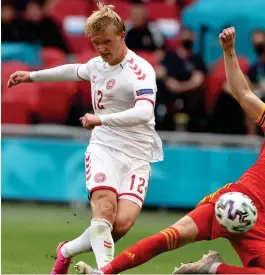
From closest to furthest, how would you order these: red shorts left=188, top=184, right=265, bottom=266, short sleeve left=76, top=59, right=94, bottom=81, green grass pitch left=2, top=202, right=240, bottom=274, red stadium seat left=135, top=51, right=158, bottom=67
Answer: red shorts left=188, top=184, right=265, bottom=266
short sleeve left=76, top=59, right=94, bottom=81
green grass pitch left=2, top=202, right=240, bottom=274
red stadium seat left=135, top=51, right=158, bottom=67

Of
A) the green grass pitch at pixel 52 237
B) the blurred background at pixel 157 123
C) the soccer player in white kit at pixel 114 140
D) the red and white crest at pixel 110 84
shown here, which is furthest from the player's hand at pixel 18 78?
the blurred background at pixel 157 123

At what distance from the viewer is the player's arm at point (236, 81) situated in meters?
9.39

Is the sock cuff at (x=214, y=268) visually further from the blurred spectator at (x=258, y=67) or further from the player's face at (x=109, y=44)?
the blurred spectator at (x=258, y=67)

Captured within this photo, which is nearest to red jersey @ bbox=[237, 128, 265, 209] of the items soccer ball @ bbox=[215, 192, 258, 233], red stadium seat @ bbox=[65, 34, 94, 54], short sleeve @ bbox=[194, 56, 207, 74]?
A: soccer ball @ bbox=[215, 192, 258, 233]

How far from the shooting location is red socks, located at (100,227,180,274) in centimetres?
918

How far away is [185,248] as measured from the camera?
13.0 meters

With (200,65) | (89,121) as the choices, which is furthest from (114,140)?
(200,65)

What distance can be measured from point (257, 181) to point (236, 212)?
57 centimetres

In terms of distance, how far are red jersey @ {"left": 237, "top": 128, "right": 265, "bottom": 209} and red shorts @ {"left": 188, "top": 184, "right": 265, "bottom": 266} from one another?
4 centimetres

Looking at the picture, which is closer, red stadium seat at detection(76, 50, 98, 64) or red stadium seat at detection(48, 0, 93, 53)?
red stadium seat at detection(76, 50, 98, 64)

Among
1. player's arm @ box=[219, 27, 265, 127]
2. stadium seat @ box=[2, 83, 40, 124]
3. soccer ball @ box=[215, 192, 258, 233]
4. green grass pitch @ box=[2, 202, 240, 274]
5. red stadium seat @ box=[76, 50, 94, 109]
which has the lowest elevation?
green grass pitch @ box=[2, 202, 240, 274]

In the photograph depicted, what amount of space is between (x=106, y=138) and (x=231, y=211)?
1863 millimetres

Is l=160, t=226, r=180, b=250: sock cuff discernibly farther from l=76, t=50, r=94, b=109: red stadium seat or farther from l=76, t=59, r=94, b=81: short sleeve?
l=76, t=50, r=94, b=109: red stadium seat

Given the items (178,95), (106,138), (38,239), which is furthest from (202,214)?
(178,95)
